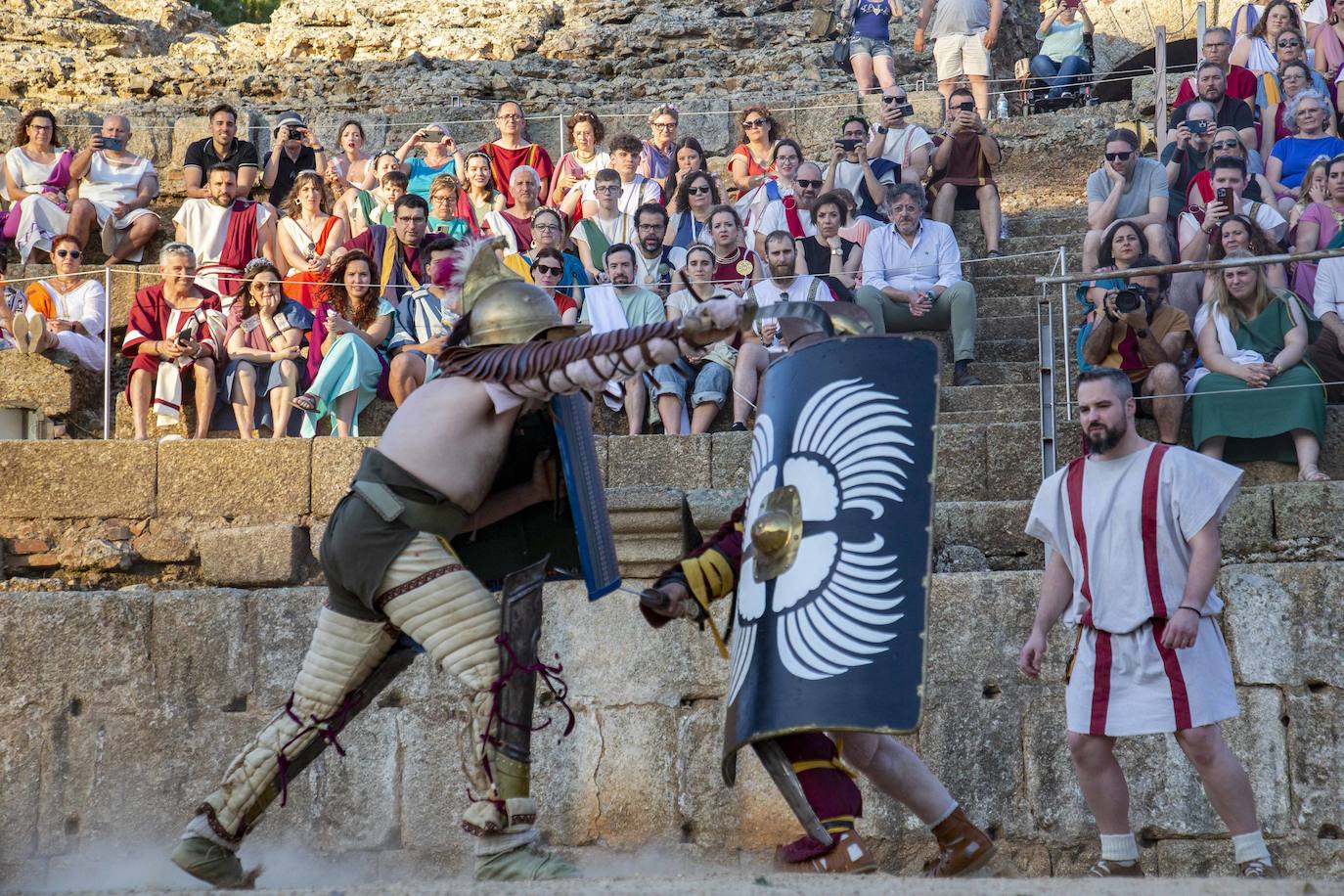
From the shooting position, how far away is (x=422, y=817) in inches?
224

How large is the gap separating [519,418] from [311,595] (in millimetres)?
1906

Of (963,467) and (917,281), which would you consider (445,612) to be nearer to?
(963,467)

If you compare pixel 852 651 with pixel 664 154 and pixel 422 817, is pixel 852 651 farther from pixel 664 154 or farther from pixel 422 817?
pixel 664 154

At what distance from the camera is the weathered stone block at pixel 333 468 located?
6494mm

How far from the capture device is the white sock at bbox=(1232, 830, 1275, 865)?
4.40 metres

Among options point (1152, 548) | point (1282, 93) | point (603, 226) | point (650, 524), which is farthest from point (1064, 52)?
point (1152, 548)

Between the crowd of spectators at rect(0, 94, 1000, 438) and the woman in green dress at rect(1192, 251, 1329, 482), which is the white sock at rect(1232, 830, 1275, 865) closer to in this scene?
the woman in green dress at rect(1192, 251, 1329, 482)

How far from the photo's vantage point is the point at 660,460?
6.59m

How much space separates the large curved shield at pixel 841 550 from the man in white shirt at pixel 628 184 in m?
5.12

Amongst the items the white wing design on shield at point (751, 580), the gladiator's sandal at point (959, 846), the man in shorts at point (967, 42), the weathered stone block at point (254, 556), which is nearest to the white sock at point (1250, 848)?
the gladiator's sandal at point (959, 846)

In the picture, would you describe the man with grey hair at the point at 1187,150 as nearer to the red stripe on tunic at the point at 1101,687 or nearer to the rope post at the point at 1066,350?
the rope post at the point at 1066,350

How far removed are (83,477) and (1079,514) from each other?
164 inches

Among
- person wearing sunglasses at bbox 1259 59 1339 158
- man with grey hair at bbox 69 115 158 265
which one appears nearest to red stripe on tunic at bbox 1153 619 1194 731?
person wearing sunglasses at bbox 1259 59 1339 158

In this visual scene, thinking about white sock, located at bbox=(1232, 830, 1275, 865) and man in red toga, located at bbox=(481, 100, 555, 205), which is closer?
white sock, located at bbox=(1232, 830, 1275, 865)
